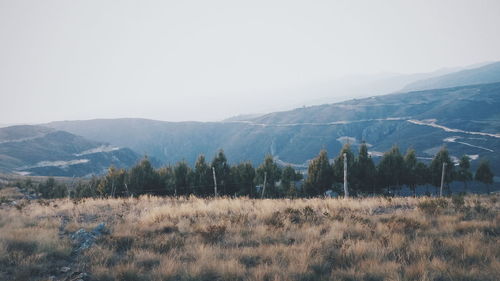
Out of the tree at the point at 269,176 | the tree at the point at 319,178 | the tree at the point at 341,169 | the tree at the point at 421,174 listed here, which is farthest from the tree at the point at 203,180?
the tree at the point at 421,174

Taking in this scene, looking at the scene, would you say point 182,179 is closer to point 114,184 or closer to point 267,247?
point 114,184

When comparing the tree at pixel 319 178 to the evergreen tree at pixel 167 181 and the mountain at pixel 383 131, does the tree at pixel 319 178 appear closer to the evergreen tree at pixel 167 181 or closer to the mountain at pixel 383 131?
the evergreen tree at pixel 167 181

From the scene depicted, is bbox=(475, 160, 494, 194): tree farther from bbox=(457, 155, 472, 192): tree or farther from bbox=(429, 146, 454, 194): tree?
bbox=(429, 146, 454, 194): tree

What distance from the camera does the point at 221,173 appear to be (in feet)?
136


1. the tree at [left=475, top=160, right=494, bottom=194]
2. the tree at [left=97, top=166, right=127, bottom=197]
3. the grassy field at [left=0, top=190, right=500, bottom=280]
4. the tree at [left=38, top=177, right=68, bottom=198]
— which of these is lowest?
the tree at [left=475, top=160, right=494, bottom=194]

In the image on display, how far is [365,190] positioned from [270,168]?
13.1 m

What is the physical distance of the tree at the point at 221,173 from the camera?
40.2 m

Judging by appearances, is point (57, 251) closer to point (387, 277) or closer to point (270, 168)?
point (387, 277)

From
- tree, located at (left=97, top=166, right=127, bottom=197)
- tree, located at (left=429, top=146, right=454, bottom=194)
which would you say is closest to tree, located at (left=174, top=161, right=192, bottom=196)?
tree, located at (left=97, top=166, right=127, bottom=197)

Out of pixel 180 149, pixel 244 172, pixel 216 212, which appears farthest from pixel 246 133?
pixel 216 212

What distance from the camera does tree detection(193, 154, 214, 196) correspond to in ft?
129

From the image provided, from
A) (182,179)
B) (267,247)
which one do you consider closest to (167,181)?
(182,179)

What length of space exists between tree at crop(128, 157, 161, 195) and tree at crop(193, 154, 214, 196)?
19.1ft

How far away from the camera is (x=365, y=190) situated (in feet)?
131
